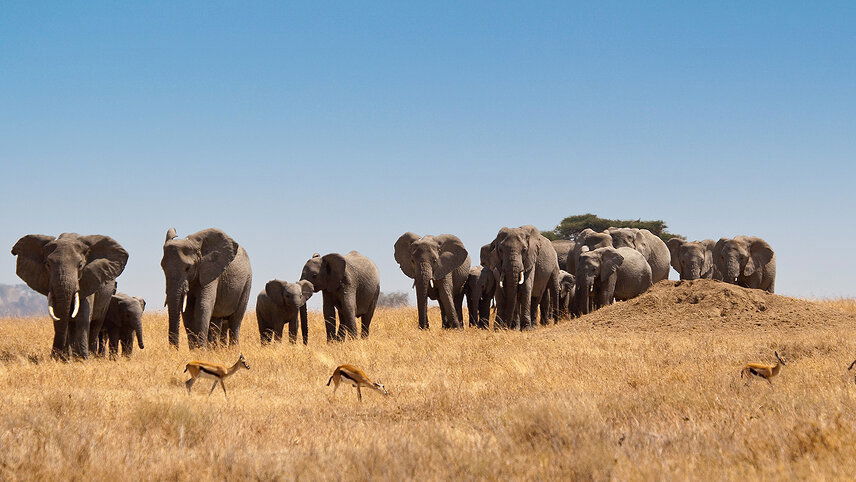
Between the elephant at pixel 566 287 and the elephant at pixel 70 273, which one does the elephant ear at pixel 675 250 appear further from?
the elephant at pixel 70 273

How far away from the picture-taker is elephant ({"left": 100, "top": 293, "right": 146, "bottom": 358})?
18.9m

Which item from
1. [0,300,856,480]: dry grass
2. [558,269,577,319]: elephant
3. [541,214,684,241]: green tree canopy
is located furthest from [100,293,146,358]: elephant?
[541,214,684,241]: green tree canopy

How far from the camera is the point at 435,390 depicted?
38.7 ft

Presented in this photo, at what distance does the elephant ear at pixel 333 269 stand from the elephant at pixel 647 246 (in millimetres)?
17665

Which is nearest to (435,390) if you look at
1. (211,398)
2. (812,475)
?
(211,398)

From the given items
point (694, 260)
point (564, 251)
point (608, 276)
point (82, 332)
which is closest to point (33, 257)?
point (82, 332)

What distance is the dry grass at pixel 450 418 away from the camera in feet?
23.0

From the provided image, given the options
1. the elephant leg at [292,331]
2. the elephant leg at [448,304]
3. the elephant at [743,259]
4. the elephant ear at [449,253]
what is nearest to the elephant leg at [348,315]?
the elephant leg at [292,331]

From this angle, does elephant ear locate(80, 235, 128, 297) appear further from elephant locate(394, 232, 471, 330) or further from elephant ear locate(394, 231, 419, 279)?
elephant ear locate(394, 231, 419, 279)

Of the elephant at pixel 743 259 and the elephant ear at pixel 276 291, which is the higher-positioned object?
the elephant ear at pixel 276 291

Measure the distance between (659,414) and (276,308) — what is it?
556 inches

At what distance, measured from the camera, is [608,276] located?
100.0 feet

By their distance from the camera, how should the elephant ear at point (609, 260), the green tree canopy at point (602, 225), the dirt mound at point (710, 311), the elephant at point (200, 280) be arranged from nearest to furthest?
the elephant at point (200, 280)
the dirt mound at point (710, 311)
the elephant ear at point (609, 260)
the green tree canopy at point (602, 225)

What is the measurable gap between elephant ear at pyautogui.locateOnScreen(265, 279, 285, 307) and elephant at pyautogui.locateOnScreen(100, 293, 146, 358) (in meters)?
3.37
